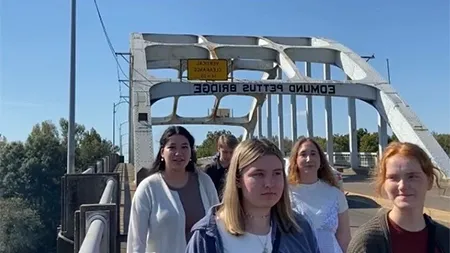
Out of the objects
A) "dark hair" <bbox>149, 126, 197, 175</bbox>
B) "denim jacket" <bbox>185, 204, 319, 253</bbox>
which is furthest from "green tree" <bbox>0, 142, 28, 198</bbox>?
"denim jacket" <bbox>185, 204, 319, 253</bbox>

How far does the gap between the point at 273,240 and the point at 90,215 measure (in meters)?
2.39

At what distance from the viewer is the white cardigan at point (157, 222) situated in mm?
3262

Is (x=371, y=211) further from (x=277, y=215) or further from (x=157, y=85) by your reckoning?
(x=157, y=85)

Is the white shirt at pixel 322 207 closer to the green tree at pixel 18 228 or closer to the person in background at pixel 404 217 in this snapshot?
the person in background at pixel 404 217

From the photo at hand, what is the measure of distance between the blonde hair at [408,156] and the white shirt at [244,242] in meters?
0.59

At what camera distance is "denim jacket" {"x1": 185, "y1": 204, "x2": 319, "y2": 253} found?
79.4 inches

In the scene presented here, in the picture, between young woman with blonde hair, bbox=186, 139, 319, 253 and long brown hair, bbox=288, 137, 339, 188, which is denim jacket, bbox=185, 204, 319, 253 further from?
long brown hair, bbox=288, 137, 339, 188

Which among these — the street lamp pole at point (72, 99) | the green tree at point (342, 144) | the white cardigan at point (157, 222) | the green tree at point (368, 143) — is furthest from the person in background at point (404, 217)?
the green tree at point (342, 144)

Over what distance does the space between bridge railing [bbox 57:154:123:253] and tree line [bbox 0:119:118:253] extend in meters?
13.4

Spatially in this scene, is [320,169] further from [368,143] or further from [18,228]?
[368,143]

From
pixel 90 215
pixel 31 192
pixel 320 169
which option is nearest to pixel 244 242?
pixel 320 169

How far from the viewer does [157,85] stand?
26312 mm

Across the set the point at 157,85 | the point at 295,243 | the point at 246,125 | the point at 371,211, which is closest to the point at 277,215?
the point at 295,243

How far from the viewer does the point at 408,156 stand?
2156mm
